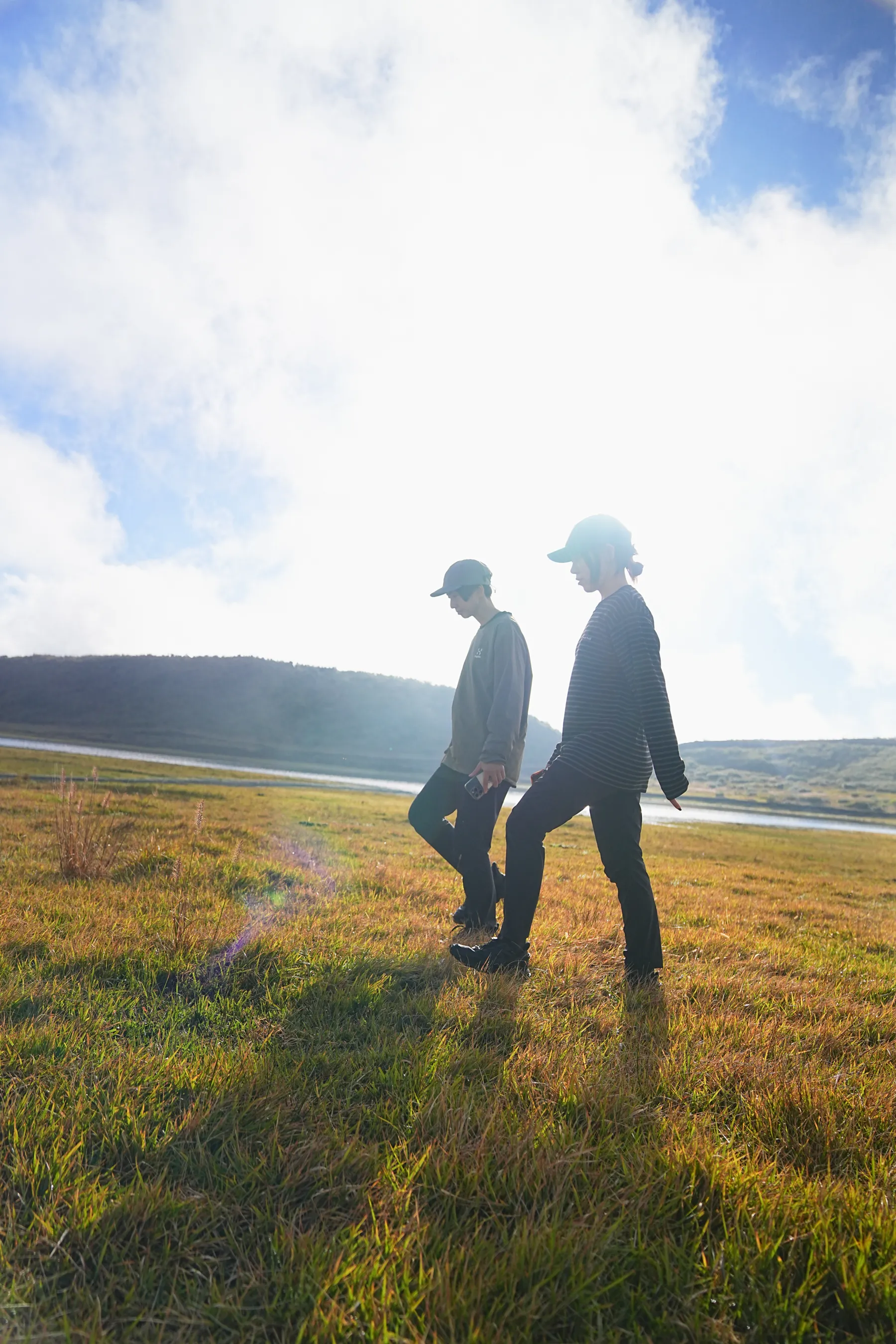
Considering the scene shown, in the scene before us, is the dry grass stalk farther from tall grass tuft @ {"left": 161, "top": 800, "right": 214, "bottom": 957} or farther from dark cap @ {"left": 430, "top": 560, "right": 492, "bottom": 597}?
dark cap @ {"left": 430, "top": 560, "right": 492, "bottom": 597}

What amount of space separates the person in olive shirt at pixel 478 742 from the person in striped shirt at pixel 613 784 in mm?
591

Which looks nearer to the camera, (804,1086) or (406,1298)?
(406,1298)

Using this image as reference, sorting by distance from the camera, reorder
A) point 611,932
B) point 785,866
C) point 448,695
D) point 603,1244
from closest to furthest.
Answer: point 603,1244 → point 611,932 → point 785,866 → point 448,695

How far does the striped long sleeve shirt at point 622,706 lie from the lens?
426 cm

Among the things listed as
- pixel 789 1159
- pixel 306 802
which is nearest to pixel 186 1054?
pixel 789 1159

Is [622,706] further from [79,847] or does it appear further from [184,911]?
[79,847]

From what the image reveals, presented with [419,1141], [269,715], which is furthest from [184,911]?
[269,715]

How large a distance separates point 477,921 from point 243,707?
121m

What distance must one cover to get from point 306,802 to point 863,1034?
22.7 m

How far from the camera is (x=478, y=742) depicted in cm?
536

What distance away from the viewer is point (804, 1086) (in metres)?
2.71

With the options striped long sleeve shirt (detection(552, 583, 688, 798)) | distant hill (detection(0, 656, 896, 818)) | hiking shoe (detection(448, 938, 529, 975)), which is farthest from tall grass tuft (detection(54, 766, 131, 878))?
distant hill (detection(0, 656, 896, 818))

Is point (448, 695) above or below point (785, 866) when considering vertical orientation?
above

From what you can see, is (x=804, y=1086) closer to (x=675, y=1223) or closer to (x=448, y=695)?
(x=675, y=1223)
